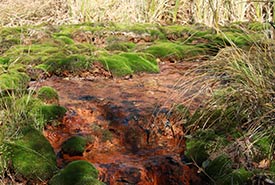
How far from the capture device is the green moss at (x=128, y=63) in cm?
533

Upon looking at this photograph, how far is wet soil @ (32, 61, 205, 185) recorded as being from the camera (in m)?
3.17

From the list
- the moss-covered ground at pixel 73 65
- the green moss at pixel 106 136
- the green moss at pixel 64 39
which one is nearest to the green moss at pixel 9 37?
the moss-covered ground at pixel 73 65

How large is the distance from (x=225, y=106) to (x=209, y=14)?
212 inches

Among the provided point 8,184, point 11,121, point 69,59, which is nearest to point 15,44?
point 69,59

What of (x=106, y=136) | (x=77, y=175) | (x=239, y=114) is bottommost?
(x=106, y=136)

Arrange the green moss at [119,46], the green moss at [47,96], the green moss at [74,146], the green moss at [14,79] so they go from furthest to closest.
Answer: the green moss at [119,46], the green moss at [14,79], the green moss at [47,96], the green moss at [74,146]

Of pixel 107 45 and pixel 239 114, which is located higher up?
pixel 239 114

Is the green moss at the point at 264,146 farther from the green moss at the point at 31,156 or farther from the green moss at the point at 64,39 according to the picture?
the green moss at the point at 64,39

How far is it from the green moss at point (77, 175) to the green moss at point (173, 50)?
3.52 meters

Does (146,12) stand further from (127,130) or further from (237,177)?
(237,177)

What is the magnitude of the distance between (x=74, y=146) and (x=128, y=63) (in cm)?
237

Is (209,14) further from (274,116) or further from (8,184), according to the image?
(8,184)

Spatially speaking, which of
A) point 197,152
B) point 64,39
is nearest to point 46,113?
point 197,152

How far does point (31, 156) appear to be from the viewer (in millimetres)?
3043
